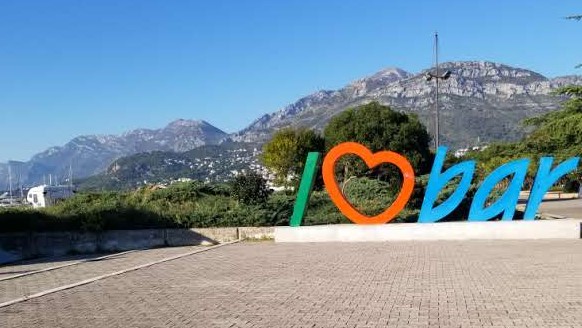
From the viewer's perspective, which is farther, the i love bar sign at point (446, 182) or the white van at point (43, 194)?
the white van at point (43, 194)

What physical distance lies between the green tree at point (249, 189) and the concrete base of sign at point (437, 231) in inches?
89.7

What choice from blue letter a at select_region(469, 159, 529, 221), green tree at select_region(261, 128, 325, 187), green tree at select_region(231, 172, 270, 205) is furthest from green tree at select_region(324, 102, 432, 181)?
blue letter a at select_region(469, 159, 529, 221)

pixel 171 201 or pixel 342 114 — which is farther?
pixel 342 114

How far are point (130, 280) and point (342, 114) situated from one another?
3741 cm

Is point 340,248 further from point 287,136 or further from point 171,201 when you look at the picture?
point 287,136

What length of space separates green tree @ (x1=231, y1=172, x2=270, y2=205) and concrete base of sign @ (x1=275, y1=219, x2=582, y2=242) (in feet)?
7.48

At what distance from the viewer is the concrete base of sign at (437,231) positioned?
Answer: 17156mm

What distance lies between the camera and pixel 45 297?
10734 millimetres

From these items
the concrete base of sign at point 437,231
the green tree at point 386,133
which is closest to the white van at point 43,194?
the green tree at point 386,133

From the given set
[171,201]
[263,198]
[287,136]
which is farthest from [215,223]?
[287,136]

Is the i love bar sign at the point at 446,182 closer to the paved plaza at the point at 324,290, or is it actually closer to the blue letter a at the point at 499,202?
the blue letter a at the point at 499,202

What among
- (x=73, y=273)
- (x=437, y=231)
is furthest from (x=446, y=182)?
(x=73, y=273)

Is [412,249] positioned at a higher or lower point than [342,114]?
lower

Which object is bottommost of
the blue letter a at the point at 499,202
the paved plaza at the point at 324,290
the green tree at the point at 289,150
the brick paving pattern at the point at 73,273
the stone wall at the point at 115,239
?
the brick paving pattern at the point at 73,273
